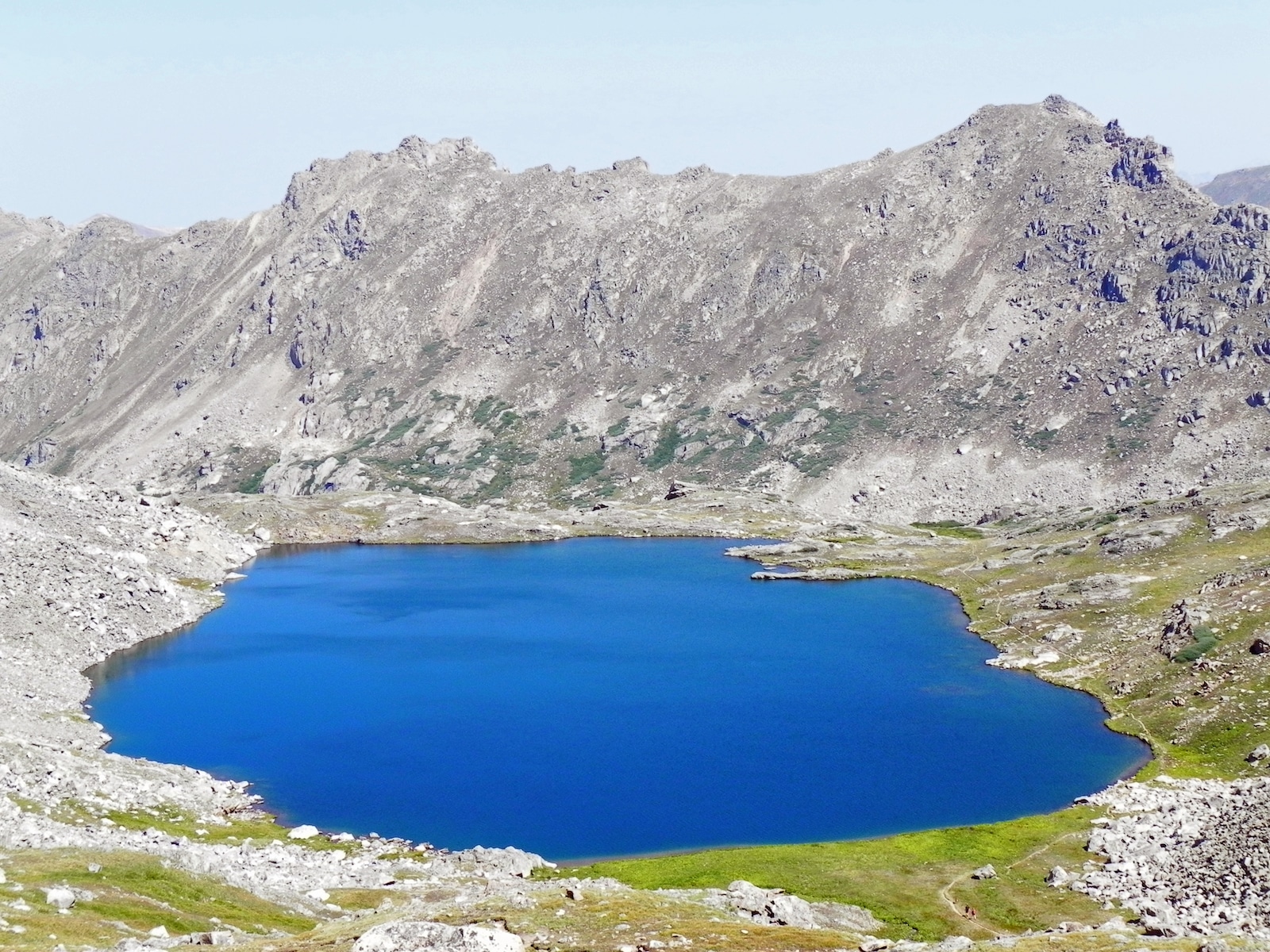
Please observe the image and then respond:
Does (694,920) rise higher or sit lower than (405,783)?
higher

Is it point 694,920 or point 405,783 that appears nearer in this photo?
point 694,920

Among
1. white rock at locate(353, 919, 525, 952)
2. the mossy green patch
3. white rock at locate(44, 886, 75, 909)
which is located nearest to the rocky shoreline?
the mossy green patch

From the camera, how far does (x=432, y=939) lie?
45.0 meters

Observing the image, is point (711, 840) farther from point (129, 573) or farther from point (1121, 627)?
point (129, 573)

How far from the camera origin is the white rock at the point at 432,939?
44938mm

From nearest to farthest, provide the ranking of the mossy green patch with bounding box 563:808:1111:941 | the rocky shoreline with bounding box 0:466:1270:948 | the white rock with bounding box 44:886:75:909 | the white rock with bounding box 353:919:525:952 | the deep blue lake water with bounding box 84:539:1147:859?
the white rock with bounding box 353:919:525:952 → the white rock with bounding box 44:886:75:909 → the rocky shoreline with bounding box 0:466:1270:948 → the mossy green patch with bounding box 563:808:1111:941 → the deep blue lake water with bounding box 84:539:1147:859

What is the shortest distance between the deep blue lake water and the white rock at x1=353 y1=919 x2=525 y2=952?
3913cm

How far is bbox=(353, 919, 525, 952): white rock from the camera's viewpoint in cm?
4494

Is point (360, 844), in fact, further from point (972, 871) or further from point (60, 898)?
point (972, 871)

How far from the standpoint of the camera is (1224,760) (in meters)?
98.7

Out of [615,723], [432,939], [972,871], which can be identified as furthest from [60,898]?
[615,723]

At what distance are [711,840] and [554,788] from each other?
54.2ft

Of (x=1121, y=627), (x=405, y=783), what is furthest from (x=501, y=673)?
(x=1121, y=627)

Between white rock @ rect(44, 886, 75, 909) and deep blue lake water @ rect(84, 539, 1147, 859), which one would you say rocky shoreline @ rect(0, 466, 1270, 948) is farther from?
deep blue lake water @ rect(84, 539, 1147, 859)
